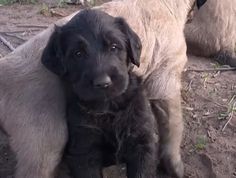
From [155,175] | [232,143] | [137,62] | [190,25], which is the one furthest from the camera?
[190,25]

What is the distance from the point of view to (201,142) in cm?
456

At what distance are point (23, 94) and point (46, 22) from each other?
7.63 ft

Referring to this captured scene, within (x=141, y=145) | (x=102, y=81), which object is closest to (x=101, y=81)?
(x=102, y=81)

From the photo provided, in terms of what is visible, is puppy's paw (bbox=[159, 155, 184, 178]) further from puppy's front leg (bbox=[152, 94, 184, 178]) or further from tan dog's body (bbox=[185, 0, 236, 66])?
tan dog's body (bbox=[185, 0, 236, 66])

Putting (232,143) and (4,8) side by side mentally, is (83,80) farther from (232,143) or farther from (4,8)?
(4,8)

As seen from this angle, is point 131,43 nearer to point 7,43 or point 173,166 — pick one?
point 173,166

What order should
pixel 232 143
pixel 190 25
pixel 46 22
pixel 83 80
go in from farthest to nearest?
pixel 46 22 < pixel 190 25 < pixel 232 143 < pixel 83 80

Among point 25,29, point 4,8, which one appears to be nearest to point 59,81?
point 25,29

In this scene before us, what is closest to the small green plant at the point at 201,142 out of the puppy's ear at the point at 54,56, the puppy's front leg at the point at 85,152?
the puppy's front leg at the point at 85,152

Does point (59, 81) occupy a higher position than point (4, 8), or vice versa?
point (59, 81)

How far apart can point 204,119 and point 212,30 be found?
1.29 metres

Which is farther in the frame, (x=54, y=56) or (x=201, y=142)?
(x=201, y=142)

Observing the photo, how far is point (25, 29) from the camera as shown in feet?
19.7

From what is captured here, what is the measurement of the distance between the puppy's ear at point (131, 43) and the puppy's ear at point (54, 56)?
392mm
